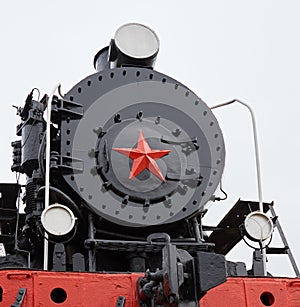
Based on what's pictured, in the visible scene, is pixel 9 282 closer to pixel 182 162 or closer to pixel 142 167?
pixel 142 167

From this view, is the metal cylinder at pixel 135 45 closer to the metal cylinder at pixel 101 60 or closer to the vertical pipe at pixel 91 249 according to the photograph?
the metal cylinder at pixel 101 60

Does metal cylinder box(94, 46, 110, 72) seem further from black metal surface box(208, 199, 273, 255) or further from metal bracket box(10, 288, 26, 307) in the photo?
metal bracket box(10, 288, 26, 307)

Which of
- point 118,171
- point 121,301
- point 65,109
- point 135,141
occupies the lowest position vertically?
point 121,301

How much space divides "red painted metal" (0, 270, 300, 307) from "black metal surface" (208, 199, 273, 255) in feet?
4.05

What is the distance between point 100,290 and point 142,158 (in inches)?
47.1

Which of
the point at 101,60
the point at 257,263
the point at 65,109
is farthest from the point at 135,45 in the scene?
the point at 257,263

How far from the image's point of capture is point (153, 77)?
5230mm

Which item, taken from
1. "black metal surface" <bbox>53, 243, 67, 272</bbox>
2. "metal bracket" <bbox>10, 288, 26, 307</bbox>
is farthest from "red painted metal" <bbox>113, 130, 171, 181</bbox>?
"metal bracket" <bbox>10, 288, 26, 307</bbox>

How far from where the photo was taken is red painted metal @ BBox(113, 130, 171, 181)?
4.61m

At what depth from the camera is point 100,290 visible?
12.2ft

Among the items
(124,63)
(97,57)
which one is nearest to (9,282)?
(124,63)

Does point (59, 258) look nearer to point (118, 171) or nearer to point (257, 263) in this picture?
point (118, 171)

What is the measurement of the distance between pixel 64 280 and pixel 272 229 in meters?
1.81

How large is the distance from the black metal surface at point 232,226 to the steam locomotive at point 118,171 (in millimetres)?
18
